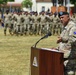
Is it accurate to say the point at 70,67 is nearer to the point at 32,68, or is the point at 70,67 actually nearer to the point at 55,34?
the point at 32,68

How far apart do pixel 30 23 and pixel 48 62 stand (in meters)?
22.2

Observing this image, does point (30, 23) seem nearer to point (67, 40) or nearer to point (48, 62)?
point (67, 40)

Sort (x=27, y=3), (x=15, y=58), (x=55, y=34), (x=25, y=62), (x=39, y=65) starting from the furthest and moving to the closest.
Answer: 1. (x=27, y=3)
2. (x=55, y=34)
3. (x=15, y=58)
4. (x=25, y=62)
5. (x=39, y=65)

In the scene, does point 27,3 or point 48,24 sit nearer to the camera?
point 48,24

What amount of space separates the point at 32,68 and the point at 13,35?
72.1 feet

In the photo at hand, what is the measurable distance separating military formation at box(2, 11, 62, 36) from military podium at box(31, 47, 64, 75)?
2164 cm

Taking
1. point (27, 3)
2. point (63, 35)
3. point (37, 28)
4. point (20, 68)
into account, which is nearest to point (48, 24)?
point (37, 28)

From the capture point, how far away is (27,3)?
108 meters

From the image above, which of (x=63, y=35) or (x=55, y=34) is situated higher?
(x=63, y=35)

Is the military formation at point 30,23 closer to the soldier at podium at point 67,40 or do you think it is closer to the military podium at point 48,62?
the soldier at podium at point 67,40

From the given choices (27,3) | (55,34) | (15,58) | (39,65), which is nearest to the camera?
(39,65)

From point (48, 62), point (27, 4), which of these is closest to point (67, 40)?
point (48, 62)

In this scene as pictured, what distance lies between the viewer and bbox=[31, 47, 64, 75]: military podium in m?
7.18

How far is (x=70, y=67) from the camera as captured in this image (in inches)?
295
